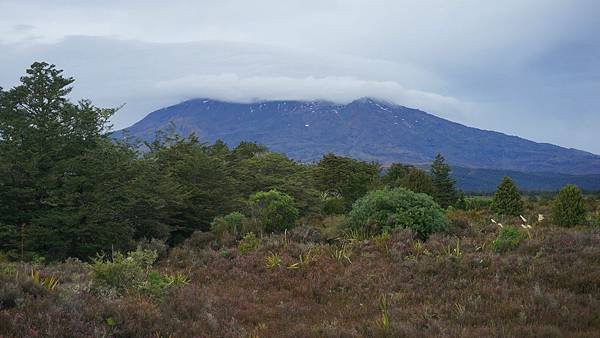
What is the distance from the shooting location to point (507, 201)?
23922 millimetres

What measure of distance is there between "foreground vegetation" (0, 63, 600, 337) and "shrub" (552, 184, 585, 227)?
0.06 meters

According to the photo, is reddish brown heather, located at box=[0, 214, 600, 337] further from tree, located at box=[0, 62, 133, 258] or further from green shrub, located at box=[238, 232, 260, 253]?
tree, located at box=[0, 62, 133, 258]

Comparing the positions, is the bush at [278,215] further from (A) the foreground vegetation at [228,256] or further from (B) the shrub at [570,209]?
(B) the shrub at [570,209]

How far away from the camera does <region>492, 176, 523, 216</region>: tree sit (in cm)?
2377

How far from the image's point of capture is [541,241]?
977cm

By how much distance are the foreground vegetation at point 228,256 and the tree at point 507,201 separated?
0.22ft

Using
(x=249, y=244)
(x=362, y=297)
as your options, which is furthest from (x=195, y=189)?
(x=362, y=297)

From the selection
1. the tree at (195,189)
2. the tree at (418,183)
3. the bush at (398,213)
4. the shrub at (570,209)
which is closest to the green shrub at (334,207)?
the tree at (418,183)

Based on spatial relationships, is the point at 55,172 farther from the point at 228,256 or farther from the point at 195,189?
the point at 228,256

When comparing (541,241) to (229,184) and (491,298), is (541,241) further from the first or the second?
(229,184)

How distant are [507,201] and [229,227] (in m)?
15.0

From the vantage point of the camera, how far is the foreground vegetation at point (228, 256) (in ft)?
20.2

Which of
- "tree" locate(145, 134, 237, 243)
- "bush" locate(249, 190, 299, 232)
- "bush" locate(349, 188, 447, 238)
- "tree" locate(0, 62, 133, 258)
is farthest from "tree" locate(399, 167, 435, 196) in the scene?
"tree" locate(0, 62, 133, 258)

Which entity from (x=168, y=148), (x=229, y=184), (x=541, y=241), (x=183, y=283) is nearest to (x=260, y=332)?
(x=183, y=283)
